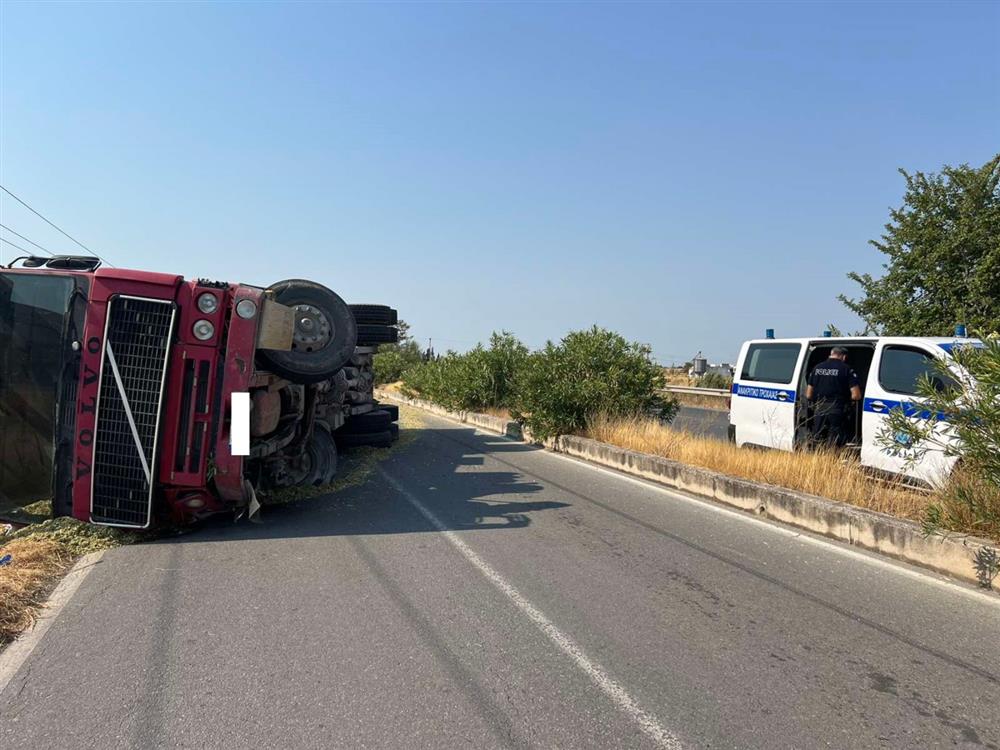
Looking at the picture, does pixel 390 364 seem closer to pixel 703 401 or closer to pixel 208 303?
pixel 703 401

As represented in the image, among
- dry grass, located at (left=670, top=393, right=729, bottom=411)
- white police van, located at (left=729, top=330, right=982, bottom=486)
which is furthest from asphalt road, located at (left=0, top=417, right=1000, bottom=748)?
dry grass, located at (left=670, top=393, right=729, bottom=411)

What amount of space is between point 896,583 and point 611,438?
6.64 m

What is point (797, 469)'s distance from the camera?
7852 millimetres

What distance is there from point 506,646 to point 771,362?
7192 mm

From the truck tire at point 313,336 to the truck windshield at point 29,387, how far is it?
A: 1689 mm

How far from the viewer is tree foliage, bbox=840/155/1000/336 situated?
554 inches

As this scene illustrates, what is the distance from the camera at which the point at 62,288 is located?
20.0ft

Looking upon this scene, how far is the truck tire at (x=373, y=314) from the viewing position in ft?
40.3

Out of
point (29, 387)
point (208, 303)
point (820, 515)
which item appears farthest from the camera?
point (820, 515)

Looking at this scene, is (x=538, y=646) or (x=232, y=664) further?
(x=538, y=646)

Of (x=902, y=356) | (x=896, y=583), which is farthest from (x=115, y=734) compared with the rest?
(x=902, y=356)

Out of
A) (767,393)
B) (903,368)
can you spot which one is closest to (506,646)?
(903,368)

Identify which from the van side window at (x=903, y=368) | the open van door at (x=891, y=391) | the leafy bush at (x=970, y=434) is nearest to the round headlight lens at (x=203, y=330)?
the leafy bush at (x=970, y=434)

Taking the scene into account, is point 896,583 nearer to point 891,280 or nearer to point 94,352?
point 94,352
